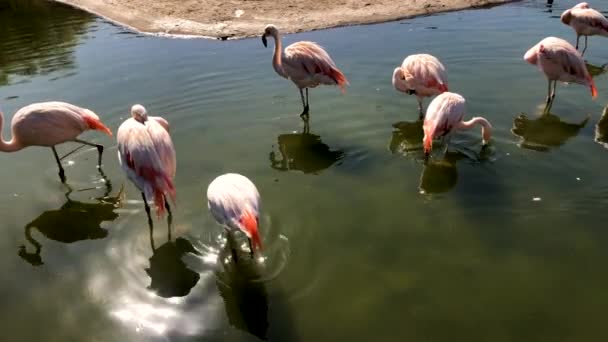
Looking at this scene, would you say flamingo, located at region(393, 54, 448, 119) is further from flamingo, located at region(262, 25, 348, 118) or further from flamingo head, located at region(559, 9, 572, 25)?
flamingo head, located at region(559, 9, 572, 25)

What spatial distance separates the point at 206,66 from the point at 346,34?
11.6 ft

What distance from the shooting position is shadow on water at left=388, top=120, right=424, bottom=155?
5.89m

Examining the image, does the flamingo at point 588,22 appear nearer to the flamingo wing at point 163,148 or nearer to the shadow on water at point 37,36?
the flamingo wing at point 163,148

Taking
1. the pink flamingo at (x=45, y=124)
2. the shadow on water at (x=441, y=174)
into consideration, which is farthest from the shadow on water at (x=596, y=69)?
the pink flamingo at (x=45, y=124)

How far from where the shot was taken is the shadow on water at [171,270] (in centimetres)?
385

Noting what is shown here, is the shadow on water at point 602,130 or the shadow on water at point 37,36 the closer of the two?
the shadow on water at point 602,130

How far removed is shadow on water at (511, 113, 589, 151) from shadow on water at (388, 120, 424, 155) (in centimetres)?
120

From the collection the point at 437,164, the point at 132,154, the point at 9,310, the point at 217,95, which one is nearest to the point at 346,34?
the point at 217,95

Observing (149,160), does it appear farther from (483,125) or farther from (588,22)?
(588,22)

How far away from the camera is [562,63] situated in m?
6.33

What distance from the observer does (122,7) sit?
1448 centimetres

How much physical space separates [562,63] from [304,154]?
146 inches

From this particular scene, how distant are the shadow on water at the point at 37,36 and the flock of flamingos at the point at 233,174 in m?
4.88

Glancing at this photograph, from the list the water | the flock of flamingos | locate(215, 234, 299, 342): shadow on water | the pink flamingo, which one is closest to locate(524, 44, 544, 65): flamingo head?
the flock of flamingos
